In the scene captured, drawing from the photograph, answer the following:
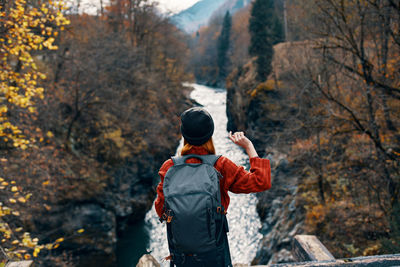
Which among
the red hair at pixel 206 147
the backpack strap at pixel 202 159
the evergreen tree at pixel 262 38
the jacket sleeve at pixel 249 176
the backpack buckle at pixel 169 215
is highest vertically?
the evergreen tree at pixel 262 38

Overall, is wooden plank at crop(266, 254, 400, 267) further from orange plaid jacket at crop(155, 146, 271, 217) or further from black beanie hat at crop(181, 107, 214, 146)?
black beanie hat at crop(181, 107, 214, 146)

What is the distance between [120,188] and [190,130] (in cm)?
Answer: 1225

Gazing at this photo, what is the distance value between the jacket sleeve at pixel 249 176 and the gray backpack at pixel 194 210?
11cm

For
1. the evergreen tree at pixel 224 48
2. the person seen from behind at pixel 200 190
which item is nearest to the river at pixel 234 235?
the person seen from behind at pixel 200 190

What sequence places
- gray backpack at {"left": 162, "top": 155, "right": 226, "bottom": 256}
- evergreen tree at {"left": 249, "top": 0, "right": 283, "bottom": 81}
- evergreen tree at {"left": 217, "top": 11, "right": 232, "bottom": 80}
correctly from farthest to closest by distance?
1. evergreen tree at {"left": 217, "top": 11, "right": 232, "bottom": 80}
2. evergreen tree at {"left": 249, "top": 0, "right": 283, "bottom": 81}
3. gray backpack at {"left": 162, "top": 155, "right": 226, "bottom": 256}

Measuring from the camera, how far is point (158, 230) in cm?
1298

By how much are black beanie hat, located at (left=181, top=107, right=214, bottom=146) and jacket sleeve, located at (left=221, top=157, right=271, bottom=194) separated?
0.86 feet

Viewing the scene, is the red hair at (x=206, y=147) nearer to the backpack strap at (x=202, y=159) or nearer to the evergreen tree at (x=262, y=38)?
the backpack strap at (x=202, y=159)

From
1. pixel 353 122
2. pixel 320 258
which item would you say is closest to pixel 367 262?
pixel 320 258

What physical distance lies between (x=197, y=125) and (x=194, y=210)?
65cm

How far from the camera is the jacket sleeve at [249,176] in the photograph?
76.4 inches

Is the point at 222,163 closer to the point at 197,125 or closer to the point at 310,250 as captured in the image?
the point at 197,125

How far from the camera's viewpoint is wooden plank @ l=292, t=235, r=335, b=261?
10.1 feet

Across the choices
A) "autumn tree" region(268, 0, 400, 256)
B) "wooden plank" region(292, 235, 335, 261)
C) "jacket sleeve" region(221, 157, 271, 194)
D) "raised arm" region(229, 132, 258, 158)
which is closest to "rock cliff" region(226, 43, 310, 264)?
"autumn tree" region(268, 0, 400, 256)
